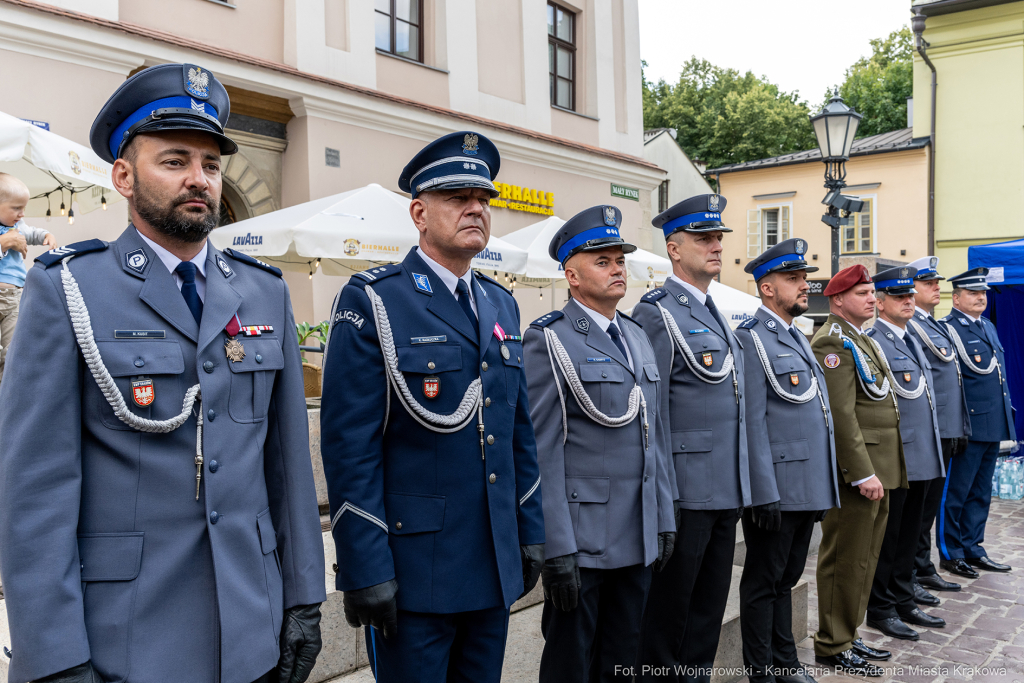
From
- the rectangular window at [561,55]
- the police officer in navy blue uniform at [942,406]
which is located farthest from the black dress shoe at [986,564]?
the rectangular window at [561,55]

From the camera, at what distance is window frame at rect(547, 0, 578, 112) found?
48.6ft

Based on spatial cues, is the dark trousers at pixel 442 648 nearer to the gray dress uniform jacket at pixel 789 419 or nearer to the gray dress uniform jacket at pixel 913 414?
the gray dress uniform jacket at pixel 789 419

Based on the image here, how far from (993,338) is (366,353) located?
7.19 metres

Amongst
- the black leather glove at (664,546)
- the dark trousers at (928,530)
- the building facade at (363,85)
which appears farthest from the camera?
the building facade at (363,85)

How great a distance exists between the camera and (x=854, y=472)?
477 cm

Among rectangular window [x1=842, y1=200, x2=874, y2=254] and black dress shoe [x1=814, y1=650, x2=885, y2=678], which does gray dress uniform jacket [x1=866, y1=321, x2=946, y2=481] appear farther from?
rectangular window [x1=842, y1=200, x2=874, y2=254]

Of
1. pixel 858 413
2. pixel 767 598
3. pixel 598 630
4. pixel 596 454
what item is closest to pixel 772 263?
pixel 858 413

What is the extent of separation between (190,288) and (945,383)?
6495mm

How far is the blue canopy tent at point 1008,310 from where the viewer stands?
9.55 metres

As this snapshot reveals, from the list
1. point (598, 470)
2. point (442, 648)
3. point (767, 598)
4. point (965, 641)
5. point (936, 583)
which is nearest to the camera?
point (442, 648)

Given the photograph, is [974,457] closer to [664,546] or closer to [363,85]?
[664,546]

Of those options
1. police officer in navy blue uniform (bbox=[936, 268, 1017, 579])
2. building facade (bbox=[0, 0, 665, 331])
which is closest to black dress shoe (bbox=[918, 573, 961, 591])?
police officer in navy blue uniform (bbox=[936, 268, 1017, 579])

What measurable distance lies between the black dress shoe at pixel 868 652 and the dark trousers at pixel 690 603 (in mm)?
1482

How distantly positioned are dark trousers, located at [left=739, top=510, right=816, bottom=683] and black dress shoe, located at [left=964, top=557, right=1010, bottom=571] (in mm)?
3516
